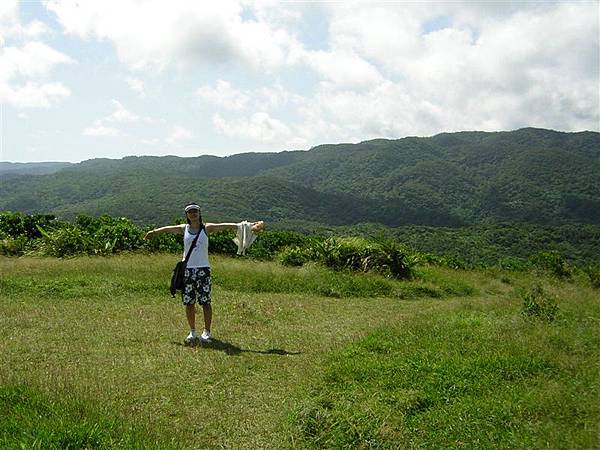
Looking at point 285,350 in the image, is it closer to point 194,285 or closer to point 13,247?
point 194,285

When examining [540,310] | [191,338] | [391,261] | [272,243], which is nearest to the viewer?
[191,338]

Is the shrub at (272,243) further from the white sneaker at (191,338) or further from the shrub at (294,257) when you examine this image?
the white sneaker at (191,338)

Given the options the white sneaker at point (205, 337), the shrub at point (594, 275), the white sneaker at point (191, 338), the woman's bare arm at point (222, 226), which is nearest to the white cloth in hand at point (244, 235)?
the woman's bare arm at point (222, 226)

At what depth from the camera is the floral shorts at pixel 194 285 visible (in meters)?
7.56

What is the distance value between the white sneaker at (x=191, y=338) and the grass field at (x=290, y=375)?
0.19 metres

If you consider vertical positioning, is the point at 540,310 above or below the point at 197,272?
below

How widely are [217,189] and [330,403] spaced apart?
15915 centimetres

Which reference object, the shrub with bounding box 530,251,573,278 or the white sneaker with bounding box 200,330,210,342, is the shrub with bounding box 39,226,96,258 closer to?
the white sneaker with bounding box 200,330,210,342

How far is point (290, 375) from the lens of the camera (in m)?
6.18

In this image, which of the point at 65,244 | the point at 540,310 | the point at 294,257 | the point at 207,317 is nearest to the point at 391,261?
the point at 294,257

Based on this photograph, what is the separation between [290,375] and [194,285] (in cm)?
227

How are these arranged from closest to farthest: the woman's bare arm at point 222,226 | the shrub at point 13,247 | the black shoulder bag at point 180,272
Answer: the black shoulder bag at point 180,272, the woman's bare arm at point 222,226, the shrub at point 13,247

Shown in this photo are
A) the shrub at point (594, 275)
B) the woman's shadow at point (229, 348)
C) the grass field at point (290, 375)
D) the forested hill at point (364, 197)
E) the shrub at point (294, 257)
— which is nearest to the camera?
the grass field at point (290, 375)

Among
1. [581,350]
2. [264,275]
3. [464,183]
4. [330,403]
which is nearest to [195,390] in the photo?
[330,403]
